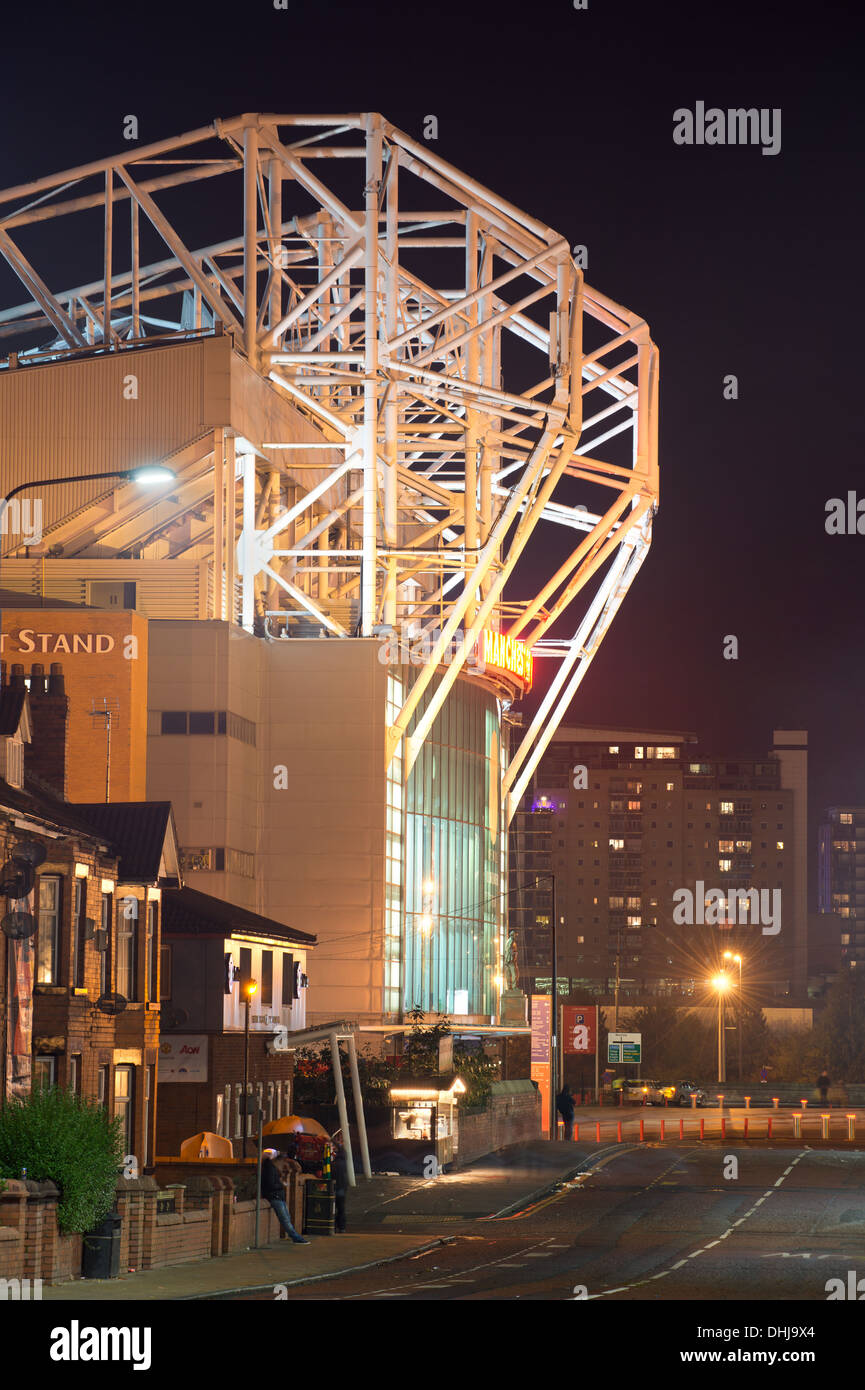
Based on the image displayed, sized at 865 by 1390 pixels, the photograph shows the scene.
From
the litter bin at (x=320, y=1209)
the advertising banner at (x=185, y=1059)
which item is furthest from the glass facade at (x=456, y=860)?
the litter bin at (x=320, y=1209)

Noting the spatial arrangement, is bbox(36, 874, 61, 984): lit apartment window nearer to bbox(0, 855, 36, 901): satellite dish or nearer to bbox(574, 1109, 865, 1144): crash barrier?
bbox(0, 855, 36, 901): satellite dish

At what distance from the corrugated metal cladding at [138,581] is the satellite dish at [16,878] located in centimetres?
3439

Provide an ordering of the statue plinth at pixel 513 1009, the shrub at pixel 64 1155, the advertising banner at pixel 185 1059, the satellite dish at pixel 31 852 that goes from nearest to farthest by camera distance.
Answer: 1. the shrub at pixel 64 1155
2. the satellite dish at pixel 31 852
3. the advertising banner at pixel 185 1059
4. the statue plinth at pixel 513 1009

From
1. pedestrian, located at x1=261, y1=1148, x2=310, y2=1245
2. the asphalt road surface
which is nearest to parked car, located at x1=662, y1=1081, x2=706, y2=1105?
the asphalt road surface

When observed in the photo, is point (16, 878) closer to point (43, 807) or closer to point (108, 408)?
point (43, 807)

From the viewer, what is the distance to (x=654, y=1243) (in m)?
31.8

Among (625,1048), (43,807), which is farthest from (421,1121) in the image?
(625,1048)

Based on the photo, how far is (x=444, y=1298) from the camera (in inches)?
931

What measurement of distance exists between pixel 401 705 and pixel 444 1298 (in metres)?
47.8

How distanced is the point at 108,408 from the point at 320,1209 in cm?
3620

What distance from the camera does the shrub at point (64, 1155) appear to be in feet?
82.4

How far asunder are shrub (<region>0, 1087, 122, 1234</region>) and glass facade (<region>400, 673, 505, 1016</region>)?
4315 centimetres

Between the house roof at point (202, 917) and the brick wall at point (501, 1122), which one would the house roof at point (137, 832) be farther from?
the brick wall at point (501, 1122)

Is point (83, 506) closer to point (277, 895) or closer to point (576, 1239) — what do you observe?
point (277, 895)
